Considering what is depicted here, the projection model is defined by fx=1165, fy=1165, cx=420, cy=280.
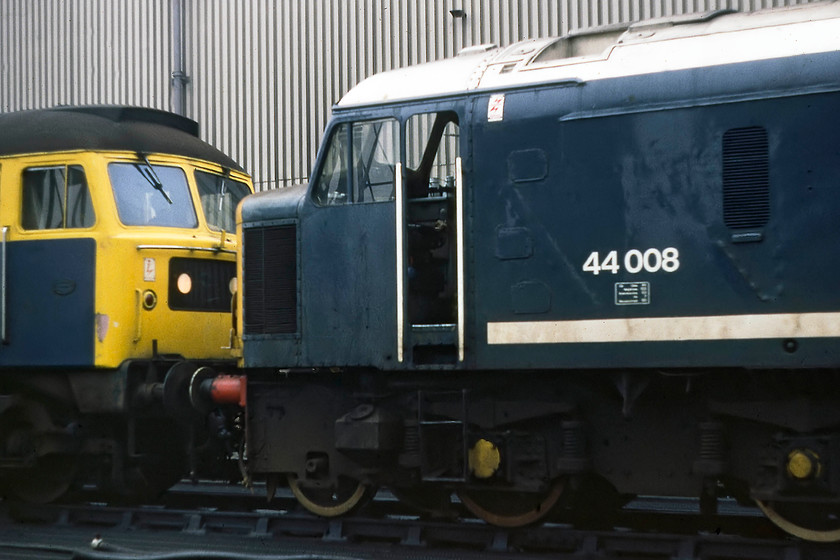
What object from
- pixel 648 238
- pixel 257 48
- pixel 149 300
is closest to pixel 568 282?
pixel 648 238

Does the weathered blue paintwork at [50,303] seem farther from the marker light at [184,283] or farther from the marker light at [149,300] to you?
the marker light at [184,283]

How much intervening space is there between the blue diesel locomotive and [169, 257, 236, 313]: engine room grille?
162 centimetres

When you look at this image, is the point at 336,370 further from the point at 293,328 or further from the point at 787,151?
the point at 787,151

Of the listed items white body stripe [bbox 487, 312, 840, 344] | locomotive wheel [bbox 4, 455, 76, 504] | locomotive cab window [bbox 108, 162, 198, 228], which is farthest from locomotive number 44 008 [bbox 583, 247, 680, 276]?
locomotive wheel [bbox 4, 455, 76, 504]

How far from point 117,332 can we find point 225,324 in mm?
1329

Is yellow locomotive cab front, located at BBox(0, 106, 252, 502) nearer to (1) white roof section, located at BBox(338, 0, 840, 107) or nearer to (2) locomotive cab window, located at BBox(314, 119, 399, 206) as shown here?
(2) locomotive cab window, located at BBox(314, 119, 399, 206)

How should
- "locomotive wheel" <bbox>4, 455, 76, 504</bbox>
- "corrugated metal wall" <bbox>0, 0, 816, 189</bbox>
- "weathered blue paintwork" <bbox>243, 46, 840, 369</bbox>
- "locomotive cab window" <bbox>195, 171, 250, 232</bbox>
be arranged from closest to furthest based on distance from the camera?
"weathered blue paintwork" <bbox>243, 46, 840, 369</bbox> < "locomotive wheel" <bbox>4, 455, 76, 504</bbox> < "locomotive cab window" <bbox>195, 171, 250, 232</bbox> < "corrugated metal wall" <bbox>0, 0, 816, 189</bbox>

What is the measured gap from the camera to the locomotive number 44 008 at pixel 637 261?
7.68m

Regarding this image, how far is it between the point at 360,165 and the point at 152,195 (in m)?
3.09

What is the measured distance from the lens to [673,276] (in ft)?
25.1

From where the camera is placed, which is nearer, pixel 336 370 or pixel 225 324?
pixel 336 370

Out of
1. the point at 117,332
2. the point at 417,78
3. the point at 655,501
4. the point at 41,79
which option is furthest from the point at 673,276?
the point at 41,79

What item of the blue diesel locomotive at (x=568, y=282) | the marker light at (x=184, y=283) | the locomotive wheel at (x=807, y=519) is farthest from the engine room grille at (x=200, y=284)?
the locomotive wheel at (x=807, y=519)

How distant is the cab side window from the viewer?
35.4 feet
